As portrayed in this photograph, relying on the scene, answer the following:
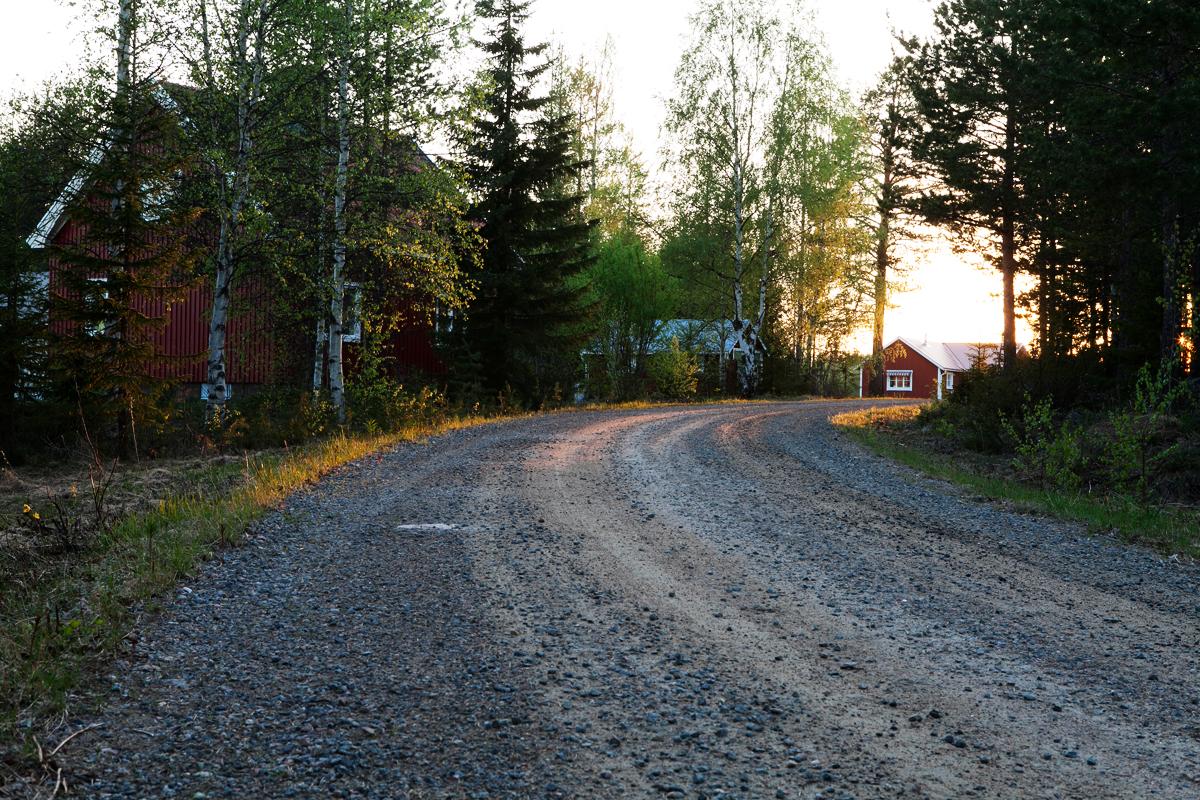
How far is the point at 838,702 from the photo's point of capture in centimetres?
427

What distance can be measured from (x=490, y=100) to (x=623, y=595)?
18.1 metres

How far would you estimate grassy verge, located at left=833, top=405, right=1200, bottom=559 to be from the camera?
8664 millimetres

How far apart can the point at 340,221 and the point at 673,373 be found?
17140 millimetres

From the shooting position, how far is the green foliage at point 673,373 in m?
31.3

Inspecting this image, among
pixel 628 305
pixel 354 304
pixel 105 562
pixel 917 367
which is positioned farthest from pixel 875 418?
pixel 917 367

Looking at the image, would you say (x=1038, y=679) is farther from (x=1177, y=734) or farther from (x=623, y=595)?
(x=623, y=595)

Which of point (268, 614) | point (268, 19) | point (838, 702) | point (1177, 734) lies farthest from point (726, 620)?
point (268, 19)

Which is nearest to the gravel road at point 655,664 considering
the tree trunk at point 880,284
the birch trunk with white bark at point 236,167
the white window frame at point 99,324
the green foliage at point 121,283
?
the green foliage at point 121,283

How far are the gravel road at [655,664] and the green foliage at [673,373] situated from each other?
72.8 feet

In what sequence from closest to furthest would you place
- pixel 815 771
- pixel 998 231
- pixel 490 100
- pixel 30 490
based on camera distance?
1. pixel 815 771
2. pixel 30 490
3. pixel 490 100
4. pixel 998 231

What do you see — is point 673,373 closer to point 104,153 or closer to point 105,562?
point 104,153

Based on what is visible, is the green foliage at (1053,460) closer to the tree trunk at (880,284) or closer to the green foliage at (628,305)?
the green foliage at (628,305)

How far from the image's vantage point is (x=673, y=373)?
103 feet

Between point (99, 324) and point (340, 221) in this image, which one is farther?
point (340, 221)
